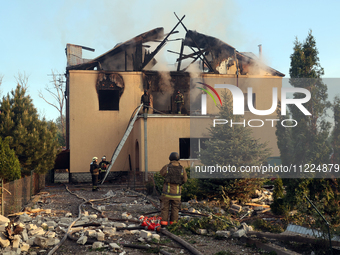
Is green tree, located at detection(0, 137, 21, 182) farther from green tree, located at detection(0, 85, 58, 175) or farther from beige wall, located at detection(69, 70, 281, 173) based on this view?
beige wall, located at detection(69, 70, 281, 173)

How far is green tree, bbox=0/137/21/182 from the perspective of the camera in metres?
10.6

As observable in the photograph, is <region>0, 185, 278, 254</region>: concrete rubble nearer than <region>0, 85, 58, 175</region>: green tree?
Yes

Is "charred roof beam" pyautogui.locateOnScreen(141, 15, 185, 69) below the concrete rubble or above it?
above

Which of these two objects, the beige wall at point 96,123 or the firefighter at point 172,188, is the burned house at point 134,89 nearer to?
the beige wall at point 96,123

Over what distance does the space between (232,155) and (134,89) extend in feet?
38.0

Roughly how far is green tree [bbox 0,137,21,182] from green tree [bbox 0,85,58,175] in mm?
3428

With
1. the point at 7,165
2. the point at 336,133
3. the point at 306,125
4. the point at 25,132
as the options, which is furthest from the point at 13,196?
the point at 336,133

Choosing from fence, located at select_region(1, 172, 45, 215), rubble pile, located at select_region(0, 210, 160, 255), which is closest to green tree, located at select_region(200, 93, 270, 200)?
rubble pile, located at select_region(0, 210, 160, 255)

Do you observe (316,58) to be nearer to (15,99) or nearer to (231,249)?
(231,249)

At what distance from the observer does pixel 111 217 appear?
31.1 ft

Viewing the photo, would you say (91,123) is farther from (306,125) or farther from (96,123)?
(306,125)

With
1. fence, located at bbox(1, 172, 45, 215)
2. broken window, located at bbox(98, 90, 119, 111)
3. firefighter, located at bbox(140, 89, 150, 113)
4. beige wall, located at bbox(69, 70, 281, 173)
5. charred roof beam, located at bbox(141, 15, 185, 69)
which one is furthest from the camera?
broken window, located at bbox(98, 90, 119, 111)

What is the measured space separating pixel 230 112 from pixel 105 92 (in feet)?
46.5

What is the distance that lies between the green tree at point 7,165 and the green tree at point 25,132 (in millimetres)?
3428
